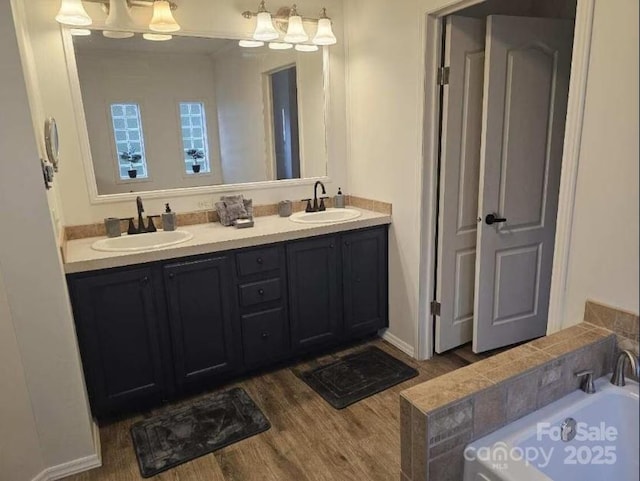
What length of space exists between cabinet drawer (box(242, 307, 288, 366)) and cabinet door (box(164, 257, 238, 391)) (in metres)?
0.09

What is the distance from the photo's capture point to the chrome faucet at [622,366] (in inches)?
58.7

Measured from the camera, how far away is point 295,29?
9.12ft

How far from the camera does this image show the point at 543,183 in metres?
2.67

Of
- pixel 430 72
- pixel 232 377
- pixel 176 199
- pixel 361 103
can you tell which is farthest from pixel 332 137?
pixel 232 377

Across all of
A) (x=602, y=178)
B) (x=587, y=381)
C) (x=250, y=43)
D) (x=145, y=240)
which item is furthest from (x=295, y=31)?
(x=587, y=381)

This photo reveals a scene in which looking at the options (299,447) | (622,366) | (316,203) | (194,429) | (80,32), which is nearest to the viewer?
(622,366)

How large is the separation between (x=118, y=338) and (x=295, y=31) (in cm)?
210

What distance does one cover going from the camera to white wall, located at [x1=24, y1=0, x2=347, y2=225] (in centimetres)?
225

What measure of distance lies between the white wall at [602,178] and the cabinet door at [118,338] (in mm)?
1940

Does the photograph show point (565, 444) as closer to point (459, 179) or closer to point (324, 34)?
point (459, 179)

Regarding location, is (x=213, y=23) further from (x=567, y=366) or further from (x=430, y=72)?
(x=567, y=366)

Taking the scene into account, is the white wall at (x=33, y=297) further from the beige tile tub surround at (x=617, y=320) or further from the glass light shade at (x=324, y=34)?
the beige tile tub surround at (x=617, y=320)

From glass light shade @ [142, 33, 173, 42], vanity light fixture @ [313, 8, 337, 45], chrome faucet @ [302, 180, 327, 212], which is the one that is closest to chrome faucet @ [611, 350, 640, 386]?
chrome faucet @ [302, 180, 327, 212]

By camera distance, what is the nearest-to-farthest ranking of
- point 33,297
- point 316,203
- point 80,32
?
point 33,297
point 80,32
point 316,203
